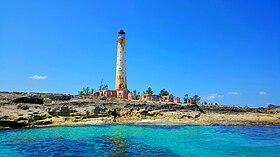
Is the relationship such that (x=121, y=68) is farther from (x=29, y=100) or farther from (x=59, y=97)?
(x=29, y=100)

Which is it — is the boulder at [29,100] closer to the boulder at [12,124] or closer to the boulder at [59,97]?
the boulder at [59,97]

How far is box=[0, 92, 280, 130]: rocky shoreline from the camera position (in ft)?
97.6

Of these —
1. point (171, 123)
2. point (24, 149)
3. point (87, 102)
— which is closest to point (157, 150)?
point (24, 149)

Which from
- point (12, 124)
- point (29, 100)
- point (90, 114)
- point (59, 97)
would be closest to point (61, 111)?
point (90, 114)

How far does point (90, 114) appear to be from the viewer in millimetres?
33875

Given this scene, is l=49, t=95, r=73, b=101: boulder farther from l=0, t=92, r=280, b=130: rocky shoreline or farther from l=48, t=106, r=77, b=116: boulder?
l=48, t=106, r=77, b=116: boulder

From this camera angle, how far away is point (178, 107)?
41.8 meters

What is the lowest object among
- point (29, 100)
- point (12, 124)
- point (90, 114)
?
point (12, 124)

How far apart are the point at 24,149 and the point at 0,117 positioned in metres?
13.3

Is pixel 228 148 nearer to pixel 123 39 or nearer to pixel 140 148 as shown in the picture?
pixel 140 148

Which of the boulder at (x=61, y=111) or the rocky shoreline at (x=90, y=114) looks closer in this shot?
the rocky shoreline at (x=90, y=114)

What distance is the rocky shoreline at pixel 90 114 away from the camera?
29.8 m

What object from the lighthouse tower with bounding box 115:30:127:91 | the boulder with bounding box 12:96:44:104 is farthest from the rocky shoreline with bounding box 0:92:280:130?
the lighthouse tower with bounding box 115:30:127:91

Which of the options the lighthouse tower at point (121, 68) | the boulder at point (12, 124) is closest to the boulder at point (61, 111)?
the boulder at point (12, 124)
